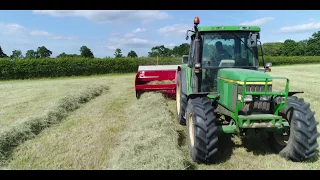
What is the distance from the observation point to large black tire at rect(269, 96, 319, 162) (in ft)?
13.8

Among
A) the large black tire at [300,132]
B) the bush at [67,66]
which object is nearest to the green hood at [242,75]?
the large black tire at [300,132]

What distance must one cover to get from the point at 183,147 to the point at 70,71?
79.0 feet

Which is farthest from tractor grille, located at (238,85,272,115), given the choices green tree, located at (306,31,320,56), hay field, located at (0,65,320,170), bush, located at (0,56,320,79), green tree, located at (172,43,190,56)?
green tree, located at (306,31,320,56)

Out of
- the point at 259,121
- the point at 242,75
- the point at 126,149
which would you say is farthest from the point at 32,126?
the point at 259,121

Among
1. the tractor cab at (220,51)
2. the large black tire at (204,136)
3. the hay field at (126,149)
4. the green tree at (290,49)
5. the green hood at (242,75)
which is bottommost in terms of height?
the hay field at (126,149)

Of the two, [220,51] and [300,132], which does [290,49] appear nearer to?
[220,51]

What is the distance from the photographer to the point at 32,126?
635 cm

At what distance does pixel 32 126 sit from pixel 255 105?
474cm

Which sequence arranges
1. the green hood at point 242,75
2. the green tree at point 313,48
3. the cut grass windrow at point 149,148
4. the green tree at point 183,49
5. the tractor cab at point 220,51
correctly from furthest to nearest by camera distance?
1. the green tree at point 313,48
2. the green tree at point 183,49
3. the tractor cab at point 220,51
4. the green hood at point 242,75
5. the cut grass windrow at point 149,148

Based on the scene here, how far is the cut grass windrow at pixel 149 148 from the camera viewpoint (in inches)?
156

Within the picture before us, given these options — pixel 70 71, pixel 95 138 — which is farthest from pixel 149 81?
pixel 70 71

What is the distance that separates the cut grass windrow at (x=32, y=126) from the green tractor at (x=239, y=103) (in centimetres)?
325

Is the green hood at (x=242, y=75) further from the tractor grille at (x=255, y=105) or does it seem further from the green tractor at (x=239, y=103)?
the tractor grille at (x=255, y=105)
